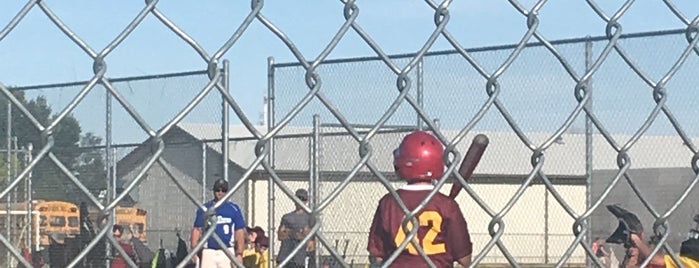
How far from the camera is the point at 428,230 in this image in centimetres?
388

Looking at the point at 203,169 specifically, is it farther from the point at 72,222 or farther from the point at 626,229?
the point at 626,229

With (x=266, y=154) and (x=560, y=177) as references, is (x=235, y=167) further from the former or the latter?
(x=266, y=154)

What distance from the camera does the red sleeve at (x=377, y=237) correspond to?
13.7ft

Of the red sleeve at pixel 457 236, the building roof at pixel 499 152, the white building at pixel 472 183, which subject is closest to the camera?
the red sleeve at pixel 457 236

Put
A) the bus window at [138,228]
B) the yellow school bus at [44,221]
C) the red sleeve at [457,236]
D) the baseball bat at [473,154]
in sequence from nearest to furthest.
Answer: the baseball bat at [473,154] < the red sleeve at [457,236] < the yellow school bus at [44,221] < the bus window at [138,228]

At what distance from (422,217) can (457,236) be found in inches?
9.4

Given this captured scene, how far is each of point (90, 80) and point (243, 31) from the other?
1.04ft

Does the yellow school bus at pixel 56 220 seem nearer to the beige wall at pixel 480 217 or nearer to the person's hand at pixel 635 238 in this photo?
the beige wall at pixel 480 217

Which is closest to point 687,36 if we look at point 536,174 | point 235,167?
point 536,174

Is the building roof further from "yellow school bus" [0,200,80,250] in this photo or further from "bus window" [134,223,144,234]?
"yellow school bus" [0,200,80,250]

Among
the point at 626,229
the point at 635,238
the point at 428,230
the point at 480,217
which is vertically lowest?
the point at 428,230

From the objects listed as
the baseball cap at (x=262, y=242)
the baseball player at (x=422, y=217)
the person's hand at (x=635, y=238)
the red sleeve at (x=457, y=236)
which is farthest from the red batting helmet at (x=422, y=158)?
the baseball cap at (x=262, y=242)

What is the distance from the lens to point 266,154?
2768 millimetres

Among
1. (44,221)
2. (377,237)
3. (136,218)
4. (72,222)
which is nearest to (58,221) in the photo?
(44,221)
